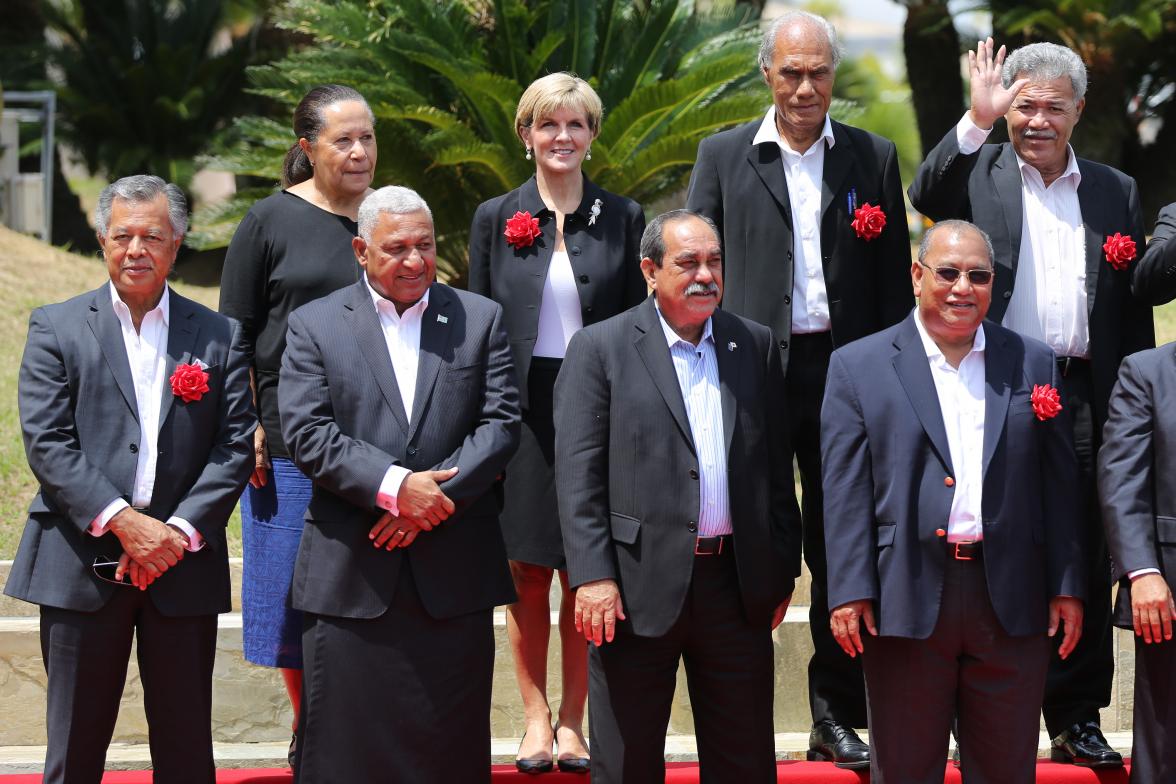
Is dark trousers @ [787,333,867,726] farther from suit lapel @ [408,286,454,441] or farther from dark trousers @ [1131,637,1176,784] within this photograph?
suit lapel @ [408,286,454,441]

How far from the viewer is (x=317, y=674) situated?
15.4ft

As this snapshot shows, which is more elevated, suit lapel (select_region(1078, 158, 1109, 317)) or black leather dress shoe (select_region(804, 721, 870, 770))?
suit lapel (select_region(1078, 158, 1109, 317))

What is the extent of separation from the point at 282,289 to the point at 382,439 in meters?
0.79

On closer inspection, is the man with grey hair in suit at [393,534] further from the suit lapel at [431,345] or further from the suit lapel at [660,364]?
the suit lapel at [660,364]

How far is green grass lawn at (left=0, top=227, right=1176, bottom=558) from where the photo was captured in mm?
7938

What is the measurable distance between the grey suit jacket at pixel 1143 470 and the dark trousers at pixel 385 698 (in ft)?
6.61

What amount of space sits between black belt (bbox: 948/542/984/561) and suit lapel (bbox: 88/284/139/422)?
8.05 feet

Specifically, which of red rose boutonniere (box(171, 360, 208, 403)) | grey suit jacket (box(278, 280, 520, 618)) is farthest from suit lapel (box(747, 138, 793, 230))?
red rose boutonniere (box(171, 360, 208, 403))

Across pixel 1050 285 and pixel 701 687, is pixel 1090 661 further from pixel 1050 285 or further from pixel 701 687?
pixel 701 687

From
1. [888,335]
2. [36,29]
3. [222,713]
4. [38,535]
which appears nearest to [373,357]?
[38,535]

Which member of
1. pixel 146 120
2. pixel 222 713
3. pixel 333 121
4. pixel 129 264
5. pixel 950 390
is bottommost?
pixel 222 713

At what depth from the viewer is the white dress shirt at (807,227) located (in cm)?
511

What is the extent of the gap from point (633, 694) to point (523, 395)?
1.11 m

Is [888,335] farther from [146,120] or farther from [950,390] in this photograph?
[146,120]
